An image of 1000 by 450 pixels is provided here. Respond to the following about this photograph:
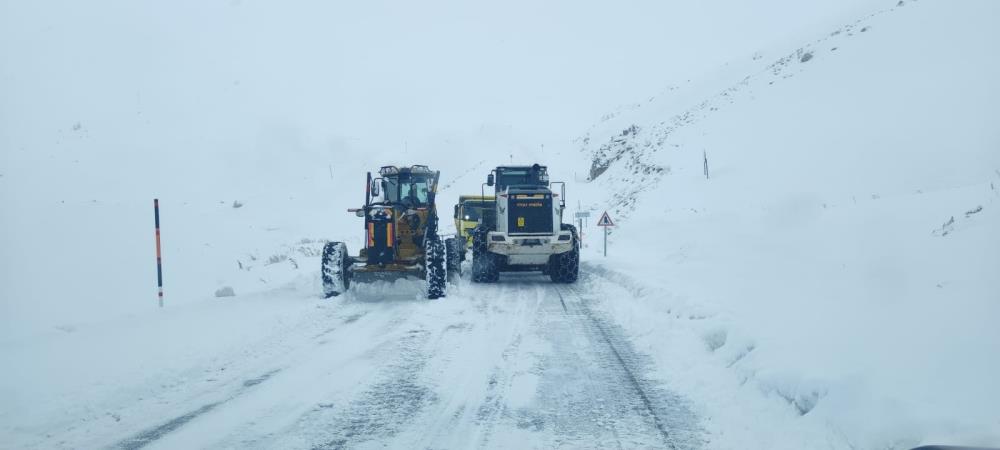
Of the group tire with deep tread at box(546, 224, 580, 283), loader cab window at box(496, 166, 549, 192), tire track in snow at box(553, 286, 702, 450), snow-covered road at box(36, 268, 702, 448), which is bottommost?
tire track in snow at box(553, 286, 702, 450)

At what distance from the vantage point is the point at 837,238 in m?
15.3

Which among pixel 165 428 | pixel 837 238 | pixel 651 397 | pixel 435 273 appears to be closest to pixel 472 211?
pixel 435 273

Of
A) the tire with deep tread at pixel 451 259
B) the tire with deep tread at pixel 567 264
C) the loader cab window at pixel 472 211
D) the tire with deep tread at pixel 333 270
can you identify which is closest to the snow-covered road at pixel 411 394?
the tire with deep tread at pixel 333 270

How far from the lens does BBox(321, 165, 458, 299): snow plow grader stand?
13242mm

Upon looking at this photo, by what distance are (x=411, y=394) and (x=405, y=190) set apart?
8.87m

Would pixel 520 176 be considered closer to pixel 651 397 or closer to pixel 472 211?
pixel 472 211

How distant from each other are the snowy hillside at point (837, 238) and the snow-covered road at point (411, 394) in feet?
2.19

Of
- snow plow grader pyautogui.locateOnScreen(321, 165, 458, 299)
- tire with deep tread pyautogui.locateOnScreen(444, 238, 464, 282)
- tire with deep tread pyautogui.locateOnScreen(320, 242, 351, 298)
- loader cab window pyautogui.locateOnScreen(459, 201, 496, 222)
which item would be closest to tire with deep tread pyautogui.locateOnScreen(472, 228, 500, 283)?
tire with deep tread pyautogui.locateOnScreen(444, 238, 464, 282)

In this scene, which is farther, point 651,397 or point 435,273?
point 435,273

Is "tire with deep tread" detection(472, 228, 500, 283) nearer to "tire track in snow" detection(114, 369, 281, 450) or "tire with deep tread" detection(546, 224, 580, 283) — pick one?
"tire with deep tread" detection(546, 224, 580, 283)

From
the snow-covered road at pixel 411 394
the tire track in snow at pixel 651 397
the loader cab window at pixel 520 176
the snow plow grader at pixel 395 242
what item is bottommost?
the tire track in snow at pixel 651 397

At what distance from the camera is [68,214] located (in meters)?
22.7

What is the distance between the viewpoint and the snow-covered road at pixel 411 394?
5441 mm

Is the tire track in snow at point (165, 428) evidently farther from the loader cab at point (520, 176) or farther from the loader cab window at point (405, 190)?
the loader cab at point (520, 176)
